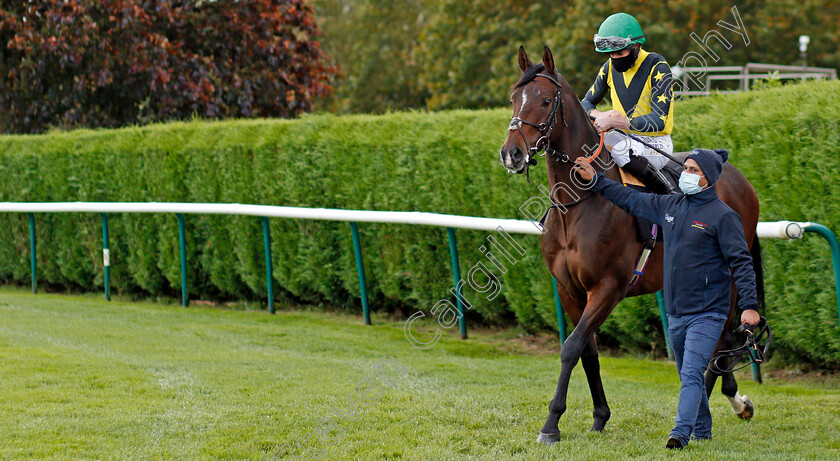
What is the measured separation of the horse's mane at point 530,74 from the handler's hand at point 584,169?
1.66ft

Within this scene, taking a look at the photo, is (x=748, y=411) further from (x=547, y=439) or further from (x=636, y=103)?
(x=636, y=103)

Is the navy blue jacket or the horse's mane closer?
the navy blue jacket

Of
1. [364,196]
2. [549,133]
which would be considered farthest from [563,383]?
[364,196]

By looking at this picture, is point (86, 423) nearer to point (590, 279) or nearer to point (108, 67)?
point (590, 279)

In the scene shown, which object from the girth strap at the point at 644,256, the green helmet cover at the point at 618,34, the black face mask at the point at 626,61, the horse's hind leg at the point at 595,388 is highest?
the green helmet cover at the point at 618,34

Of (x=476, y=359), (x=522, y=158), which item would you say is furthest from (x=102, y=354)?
(x=522, y=158)

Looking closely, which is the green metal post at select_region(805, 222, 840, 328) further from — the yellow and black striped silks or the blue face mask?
the blue face mask

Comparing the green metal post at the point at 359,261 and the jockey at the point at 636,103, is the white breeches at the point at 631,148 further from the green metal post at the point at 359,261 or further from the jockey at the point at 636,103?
the green metal post at the point at 359,261

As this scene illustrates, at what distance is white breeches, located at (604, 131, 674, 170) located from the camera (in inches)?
202

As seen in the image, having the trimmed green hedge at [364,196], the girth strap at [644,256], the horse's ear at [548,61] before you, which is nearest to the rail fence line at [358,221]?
the trimmed green hedge at [364,196]

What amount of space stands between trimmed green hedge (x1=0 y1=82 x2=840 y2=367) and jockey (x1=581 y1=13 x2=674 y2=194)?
5.96ft

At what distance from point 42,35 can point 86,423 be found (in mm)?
12545

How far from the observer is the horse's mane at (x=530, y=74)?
4.80 metres

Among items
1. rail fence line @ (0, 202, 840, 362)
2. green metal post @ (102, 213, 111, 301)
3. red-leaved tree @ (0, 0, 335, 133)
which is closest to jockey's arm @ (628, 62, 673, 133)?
rail fence line @ (0, 202, 840, 362)
